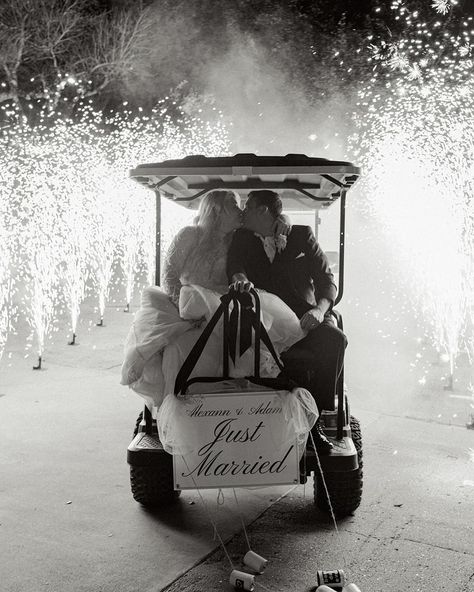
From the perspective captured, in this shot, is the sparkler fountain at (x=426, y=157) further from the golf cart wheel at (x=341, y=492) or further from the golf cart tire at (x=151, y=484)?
the golf cart tire at (x=151, y=484)

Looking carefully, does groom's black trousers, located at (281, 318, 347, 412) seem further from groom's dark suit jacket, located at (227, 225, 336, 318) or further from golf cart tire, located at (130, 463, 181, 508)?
golf cart tire, located at (130, 463, 181, 508)

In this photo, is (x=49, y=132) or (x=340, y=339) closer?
(x=340, y=339)

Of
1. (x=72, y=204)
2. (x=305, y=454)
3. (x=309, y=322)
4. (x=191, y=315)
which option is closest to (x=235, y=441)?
(x=305, y=454)

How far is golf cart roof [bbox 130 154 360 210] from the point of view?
375 centimetres

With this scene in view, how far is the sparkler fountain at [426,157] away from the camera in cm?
1415

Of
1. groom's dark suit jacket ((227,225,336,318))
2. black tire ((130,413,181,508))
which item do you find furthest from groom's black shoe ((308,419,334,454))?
black tire ((130,413,181,508))

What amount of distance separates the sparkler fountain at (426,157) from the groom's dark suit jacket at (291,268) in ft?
25.5

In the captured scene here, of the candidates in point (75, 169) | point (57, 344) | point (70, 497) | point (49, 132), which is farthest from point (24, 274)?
point (70, 497)

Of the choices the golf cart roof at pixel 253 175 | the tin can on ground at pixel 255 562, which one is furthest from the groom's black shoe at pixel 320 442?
the golf cart roof at pixel 253 175

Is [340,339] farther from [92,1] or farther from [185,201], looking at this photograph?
[92,1]

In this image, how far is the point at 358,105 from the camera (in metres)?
20.8

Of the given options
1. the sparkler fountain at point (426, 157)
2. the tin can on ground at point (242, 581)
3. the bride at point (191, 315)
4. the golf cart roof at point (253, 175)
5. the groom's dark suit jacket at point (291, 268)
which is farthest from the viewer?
the sparkler fountain at point (426, 157)

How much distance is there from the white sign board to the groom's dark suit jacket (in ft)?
3.16

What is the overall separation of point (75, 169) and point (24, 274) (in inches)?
139
